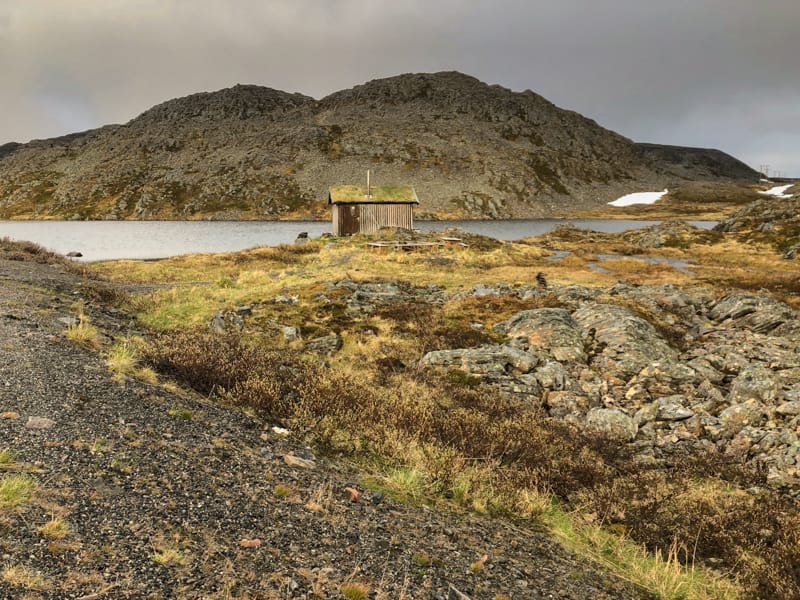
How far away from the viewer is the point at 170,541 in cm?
519

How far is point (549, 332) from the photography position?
18891mm

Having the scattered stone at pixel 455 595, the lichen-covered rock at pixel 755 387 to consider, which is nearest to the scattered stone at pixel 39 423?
the scattered stone at pixel 455 595

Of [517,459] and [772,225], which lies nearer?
[517,459]

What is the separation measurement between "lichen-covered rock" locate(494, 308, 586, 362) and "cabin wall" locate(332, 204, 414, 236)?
48.5 metres

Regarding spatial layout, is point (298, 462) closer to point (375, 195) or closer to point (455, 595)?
point (455, 595)

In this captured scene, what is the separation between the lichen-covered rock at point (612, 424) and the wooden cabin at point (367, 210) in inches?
2239

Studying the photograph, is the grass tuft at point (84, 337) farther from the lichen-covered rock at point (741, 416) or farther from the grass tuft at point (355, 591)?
the lichen-covered rock at point (741, 416)

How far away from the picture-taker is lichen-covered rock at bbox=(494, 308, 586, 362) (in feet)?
57.8

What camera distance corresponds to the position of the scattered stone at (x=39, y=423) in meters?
7.11

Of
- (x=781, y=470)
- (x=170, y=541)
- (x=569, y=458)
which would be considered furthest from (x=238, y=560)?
(x=781, y=470)

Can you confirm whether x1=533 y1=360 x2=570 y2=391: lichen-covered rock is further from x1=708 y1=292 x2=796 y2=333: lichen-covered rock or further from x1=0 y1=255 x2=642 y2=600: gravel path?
x1=708 y1=292 x2=796 y2=333: lichen-covered rock

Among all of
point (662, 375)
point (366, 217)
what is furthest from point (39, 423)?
point (366, 217)

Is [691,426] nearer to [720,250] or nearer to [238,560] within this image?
[238,560]

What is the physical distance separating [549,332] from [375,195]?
53780mm
